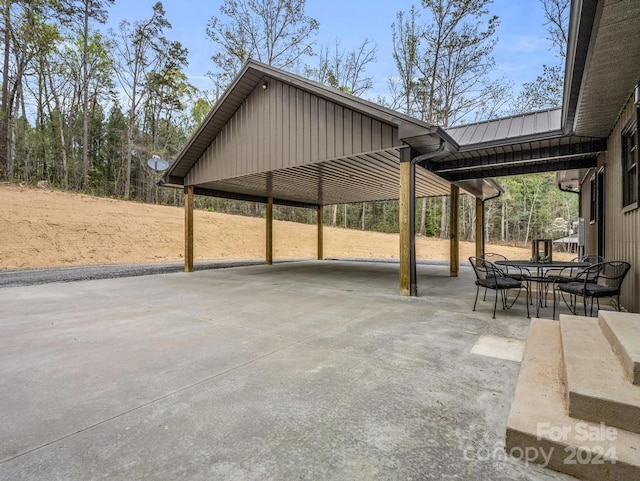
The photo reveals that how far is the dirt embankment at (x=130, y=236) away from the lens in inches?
425

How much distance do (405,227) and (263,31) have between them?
15194mm

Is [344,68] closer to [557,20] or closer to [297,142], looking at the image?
[557,20]

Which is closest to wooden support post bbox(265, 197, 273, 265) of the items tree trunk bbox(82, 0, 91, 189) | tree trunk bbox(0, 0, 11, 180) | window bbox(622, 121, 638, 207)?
window bbox(622, 121, 638, 207)

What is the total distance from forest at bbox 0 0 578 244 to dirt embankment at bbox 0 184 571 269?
11.7ft

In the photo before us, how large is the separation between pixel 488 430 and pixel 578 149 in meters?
5.94

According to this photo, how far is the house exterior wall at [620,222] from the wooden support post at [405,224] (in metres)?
2.73

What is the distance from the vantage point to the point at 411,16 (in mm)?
15625

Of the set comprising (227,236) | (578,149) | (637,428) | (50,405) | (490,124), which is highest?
(490,124)

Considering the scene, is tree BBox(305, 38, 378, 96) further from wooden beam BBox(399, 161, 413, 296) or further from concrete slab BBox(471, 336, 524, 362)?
concrete slab BBox(471, 336, 524, 362)

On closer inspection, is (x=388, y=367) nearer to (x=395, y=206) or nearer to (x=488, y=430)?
(x=488, y=430)

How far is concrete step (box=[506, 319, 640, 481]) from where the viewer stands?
1.39m

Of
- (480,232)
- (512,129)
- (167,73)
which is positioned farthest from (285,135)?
(167,73)

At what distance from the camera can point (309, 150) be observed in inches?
256

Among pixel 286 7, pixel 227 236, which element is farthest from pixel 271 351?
pixel 286 7
